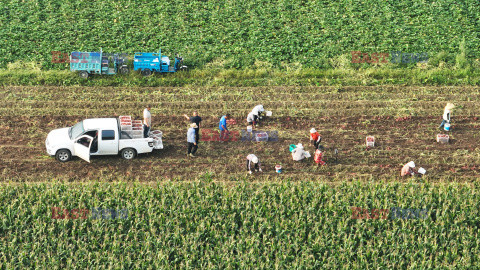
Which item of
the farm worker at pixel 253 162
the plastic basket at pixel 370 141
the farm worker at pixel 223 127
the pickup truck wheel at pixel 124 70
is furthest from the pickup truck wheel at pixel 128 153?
the plastic basket at pixel 370 141

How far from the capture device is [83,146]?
88.0 feet

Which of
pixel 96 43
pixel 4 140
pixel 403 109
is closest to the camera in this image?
pixel 4 140

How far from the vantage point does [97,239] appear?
2317 cm

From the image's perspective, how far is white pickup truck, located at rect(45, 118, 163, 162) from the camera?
26.9 m

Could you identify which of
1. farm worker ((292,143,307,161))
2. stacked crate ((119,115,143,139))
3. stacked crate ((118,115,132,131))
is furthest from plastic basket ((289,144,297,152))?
stacked crate ((118,115,132,131))

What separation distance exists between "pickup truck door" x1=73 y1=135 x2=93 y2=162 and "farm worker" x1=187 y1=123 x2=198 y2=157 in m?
4.22

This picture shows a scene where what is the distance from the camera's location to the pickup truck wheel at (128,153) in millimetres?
27594

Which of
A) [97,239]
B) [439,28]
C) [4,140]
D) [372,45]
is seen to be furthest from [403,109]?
[4,140]

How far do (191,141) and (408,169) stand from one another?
946 cm

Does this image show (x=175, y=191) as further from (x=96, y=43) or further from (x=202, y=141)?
(x=96, y=43)

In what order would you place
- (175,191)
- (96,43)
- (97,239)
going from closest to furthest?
(97,239)
(175,191)
(96,43)

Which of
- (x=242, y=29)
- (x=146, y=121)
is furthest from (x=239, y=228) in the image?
(x=242, y=29)

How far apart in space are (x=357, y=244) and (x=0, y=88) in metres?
21.2

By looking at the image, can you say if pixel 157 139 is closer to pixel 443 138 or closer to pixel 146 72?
pixel 146 72
